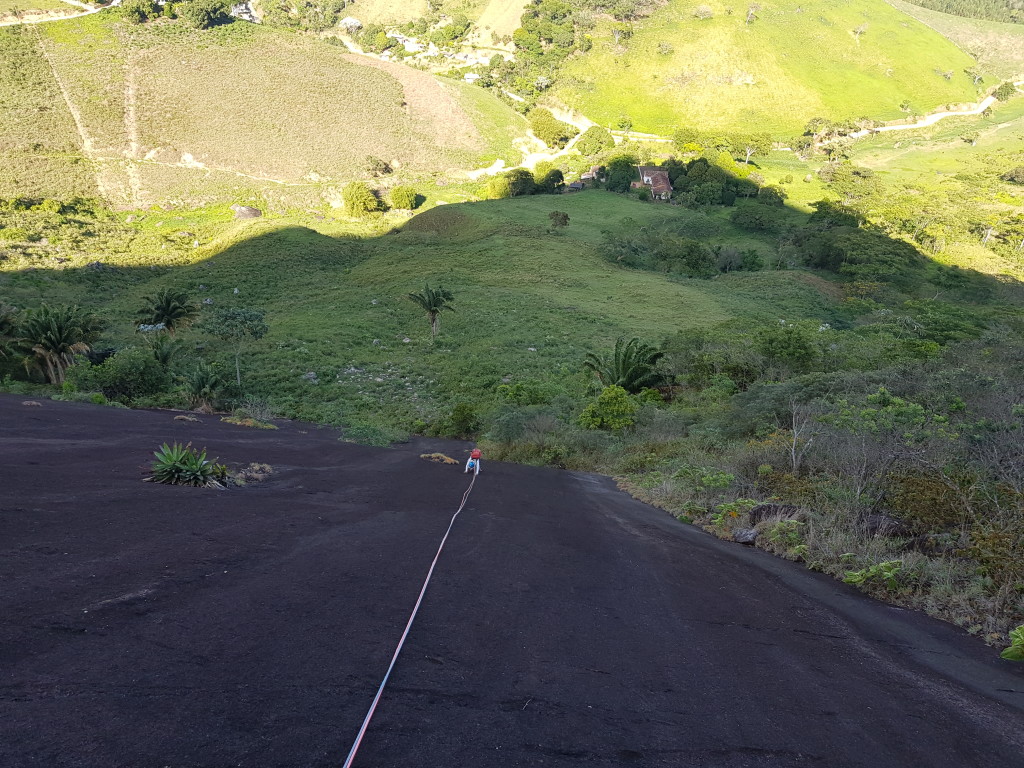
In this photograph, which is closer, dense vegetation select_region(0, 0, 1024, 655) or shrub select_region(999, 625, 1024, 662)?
shrub select_region(999, 625, 1024, 662)

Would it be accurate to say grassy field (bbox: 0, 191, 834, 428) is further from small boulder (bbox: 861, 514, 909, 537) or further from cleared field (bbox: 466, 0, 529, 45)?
→ cleared field (bbox: 466, 0, 529, 45)

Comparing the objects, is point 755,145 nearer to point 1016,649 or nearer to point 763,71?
point 763,71

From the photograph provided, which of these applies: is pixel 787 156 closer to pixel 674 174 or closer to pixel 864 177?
pixel 864 177

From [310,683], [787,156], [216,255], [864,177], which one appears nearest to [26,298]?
[216,255]

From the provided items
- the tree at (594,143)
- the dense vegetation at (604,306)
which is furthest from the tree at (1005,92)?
the tree at (594,143)

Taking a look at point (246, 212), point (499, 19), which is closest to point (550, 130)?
point (246, 212)

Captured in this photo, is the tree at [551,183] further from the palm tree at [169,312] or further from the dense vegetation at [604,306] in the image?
the palm tree at [169,312]

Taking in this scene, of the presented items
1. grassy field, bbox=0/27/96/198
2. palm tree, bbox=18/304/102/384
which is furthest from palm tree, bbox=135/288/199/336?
grassy field, bbox=0/27/96/198

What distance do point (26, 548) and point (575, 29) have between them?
19529cm

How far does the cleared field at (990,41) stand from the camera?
16550 centimetres

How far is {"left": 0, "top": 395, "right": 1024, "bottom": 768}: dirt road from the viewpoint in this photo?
379cm

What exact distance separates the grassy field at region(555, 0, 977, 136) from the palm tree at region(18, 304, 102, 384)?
124 metres

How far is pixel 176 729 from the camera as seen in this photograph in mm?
3570

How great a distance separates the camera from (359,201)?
76438 millimetres
